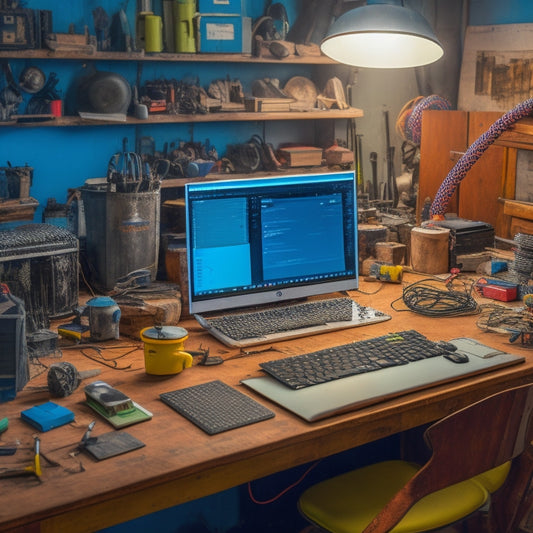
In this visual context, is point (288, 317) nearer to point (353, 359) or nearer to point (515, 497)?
point (353, 359)

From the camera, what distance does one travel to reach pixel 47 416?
183 centimetres

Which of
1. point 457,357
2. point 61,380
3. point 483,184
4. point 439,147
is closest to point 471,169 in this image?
point 483,184

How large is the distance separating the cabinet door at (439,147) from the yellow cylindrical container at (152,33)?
1.75 meters

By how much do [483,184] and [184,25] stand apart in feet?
7.17

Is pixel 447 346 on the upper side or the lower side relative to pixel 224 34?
lower

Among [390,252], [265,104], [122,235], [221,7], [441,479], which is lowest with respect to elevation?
[441,479]

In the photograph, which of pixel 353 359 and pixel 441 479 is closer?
pixel 441 479

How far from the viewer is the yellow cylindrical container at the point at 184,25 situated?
4.97m

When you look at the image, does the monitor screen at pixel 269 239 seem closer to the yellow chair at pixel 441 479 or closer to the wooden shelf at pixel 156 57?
the yellow chair at pixel 441 479

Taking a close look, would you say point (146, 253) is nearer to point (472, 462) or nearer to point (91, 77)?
point (472, 462)

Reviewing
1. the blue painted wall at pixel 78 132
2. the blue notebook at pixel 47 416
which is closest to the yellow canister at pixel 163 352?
the blue notebook at pixel 47 416

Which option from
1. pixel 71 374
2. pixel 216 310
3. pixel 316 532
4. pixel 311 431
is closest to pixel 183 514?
pixel 316 532

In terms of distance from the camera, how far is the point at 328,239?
266cm

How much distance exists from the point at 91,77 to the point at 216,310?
113 inches
